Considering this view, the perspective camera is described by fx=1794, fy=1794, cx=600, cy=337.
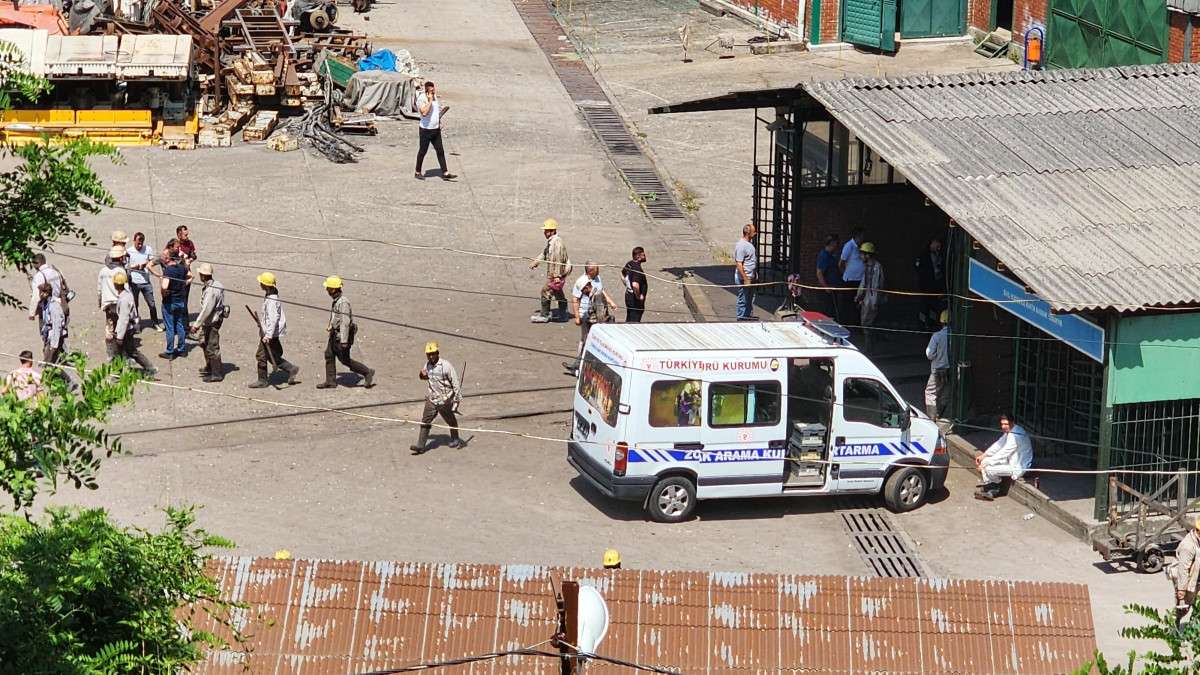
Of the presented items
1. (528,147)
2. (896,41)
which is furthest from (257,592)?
(896,41)

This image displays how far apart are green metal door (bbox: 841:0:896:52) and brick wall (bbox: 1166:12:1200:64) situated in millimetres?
8611

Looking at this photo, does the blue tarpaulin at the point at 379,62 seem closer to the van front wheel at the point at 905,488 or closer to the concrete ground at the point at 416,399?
the concrete ground at the point at 416,399

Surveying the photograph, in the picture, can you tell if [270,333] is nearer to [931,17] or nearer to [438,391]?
[438,391]

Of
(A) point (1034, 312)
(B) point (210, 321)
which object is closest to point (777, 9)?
(B) point (210, 321)

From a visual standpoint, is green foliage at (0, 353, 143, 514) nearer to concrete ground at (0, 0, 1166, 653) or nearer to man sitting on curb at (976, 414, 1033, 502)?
concrete ground at (0, 0, 1166, 653)

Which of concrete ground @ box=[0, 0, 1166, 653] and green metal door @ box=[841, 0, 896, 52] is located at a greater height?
green metal door @ box=[841, 0, 896, 52]

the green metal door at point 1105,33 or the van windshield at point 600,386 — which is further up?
the green metal door at point 1105,33

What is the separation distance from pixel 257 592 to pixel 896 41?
3055 cm

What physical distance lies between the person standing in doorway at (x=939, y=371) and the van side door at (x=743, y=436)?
338cm

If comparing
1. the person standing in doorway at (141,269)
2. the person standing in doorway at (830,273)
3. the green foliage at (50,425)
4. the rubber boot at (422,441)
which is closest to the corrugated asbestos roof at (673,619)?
the green foliage at (50,425)

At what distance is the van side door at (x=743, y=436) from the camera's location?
744 inches

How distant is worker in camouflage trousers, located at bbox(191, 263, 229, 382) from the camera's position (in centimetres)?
2209

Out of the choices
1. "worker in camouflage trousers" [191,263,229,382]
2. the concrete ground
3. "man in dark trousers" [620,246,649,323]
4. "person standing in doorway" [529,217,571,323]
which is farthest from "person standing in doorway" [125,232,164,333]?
A: "man in dark trousers" [620,246,649,323]

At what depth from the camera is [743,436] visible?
1902cm
